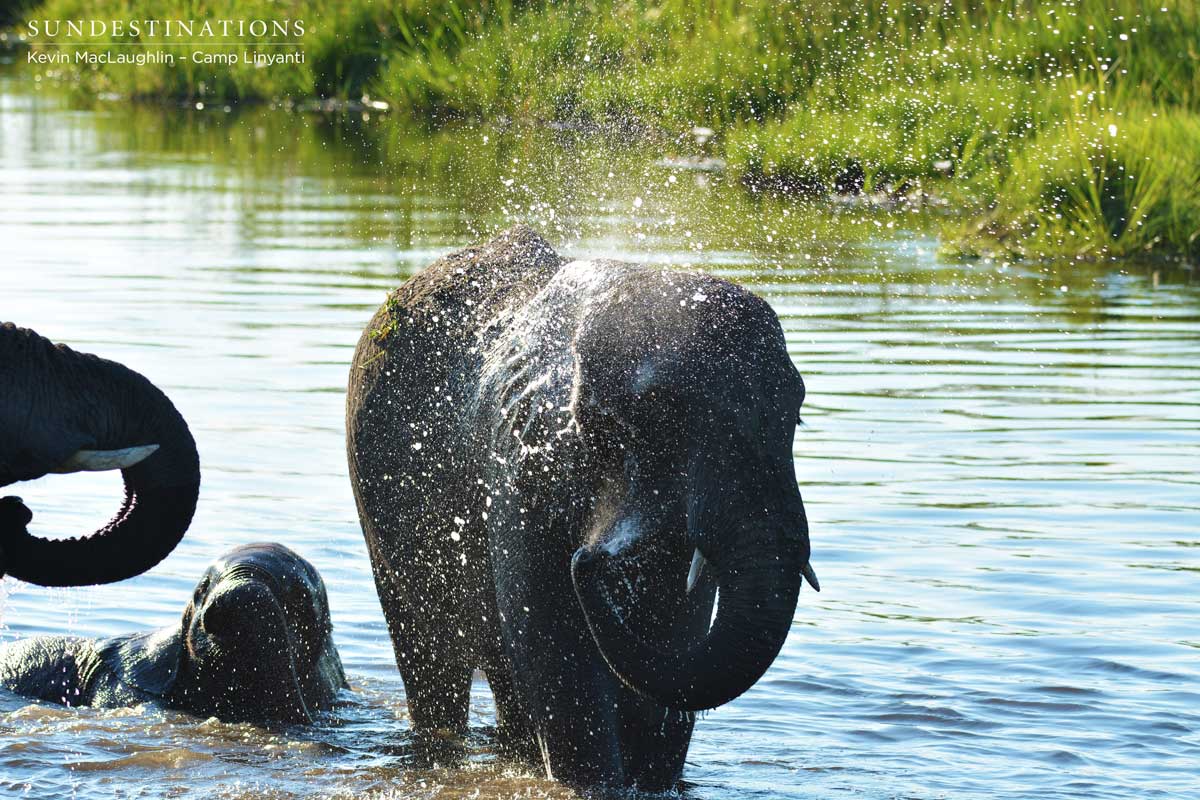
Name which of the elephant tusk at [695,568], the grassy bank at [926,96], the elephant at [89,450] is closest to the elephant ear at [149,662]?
the elephant at [89,450]

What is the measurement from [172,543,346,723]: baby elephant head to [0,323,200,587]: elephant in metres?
1.59

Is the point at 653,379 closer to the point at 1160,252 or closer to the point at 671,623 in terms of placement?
the point at 671,623

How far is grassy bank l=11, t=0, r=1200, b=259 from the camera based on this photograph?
65.2 ft

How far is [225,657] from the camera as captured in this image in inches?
311

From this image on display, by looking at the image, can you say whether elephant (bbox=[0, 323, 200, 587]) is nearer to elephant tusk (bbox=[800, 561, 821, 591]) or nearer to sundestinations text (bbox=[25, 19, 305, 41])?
elephant tusk (bbox=[800, 561, 821, 591])

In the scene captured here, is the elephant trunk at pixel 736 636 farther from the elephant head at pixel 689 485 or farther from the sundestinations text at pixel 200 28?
the sundestinations text at pixel 200 28

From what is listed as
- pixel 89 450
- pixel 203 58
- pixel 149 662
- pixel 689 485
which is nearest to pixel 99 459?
pixel 89 450

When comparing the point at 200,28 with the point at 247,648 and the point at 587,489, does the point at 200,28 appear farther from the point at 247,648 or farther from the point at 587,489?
the point at 587,489

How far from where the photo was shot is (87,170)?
84.6 feet

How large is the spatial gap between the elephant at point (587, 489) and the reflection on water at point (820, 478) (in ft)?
1.69

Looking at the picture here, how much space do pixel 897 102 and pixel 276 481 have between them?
42.4 feet

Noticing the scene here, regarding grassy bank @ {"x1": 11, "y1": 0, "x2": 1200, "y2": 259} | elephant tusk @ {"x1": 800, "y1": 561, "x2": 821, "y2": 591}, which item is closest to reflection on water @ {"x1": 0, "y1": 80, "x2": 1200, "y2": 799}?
grassy bank @ {"x1": 11, "y1": 0, "x2": 1200, "y2": 259}

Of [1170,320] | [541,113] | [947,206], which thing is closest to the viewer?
[1170,320]

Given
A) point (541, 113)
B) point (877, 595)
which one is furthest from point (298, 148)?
point (877, 595)
